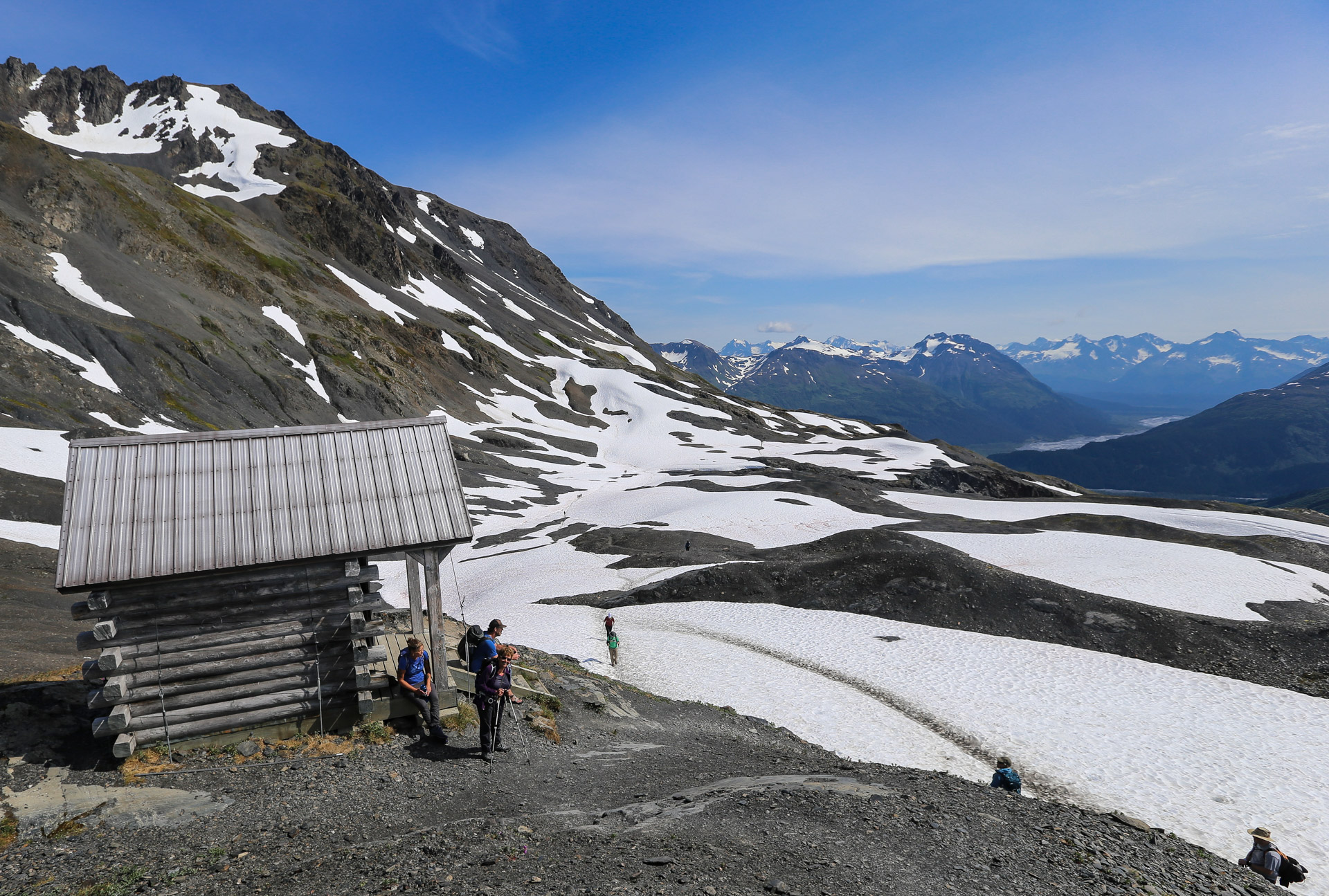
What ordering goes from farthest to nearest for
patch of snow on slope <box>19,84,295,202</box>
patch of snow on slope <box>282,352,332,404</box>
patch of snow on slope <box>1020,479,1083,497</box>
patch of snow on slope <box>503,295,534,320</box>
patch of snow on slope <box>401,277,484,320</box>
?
patch of snow on slope <box>503,295,534,320</box> < patch of snow on slope <box>401,277,484,320</box> < patch of snow on slope <box>19,84,295,202</box> < patch of snow on slope <box>1020,479,1083,497</box> < patch of snow on slope <box>282,352,332,404</box>

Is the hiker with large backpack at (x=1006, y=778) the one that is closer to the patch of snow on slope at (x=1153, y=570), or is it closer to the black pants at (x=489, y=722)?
the black pants at (x=489, y=722)

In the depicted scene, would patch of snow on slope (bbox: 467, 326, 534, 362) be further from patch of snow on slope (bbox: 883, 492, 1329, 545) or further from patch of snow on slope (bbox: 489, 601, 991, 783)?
patch of snow on slope (bbox: 489, 601, 991, 783)

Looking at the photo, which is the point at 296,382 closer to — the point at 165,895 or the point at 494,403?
the point at 494,403

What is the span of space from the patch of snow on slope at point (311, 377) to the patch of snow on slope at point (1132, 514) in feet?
218

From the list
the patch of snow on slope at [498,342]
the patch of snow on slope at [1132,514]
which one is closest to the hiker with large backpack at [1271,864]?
the patch of snow on slope at [1132,514]

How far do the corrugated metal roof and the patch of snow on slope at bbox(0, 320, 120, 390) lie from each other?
53.3 metres

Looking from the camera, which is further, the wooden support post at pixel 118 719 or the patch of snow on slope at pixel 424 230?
the patch of snow on slope at pixel 424 230

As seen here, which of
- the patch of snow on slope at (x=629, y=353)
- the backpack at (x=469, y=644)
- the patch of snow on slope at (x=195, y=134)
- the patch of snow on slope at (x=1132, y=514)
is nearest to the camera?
the backpack at (x=469, y=644)

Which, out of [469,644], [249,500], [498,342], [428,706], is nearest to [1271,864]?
[469,644]

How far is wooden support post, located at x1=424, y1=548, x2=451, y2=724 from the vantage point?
45.8 ft

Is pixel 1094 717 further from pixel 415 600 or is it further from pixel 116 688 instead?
pixel 116 688

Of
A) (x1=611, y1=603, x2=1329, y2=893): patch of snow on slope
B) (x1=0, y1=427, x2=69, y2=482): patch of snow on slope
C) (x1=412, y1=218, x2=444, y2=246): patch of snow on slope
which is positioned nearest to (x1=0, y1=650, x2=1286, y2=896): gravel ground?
(x1=611, y1=603, x2=1329, y2=893): patch of snow on slope

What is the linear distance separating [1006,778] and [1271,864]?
4937 mm

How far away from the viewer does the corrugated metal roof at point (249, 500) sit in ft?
40.8
